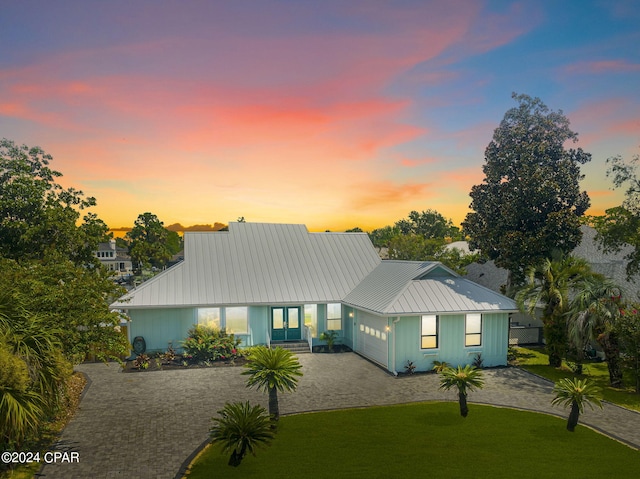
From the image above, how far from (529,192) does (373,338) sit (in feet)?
39.6

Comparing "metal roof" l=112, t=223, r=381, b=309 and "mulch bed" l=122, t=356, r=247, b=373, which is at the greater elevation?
"metal roof" l=112, t=223, r=381, b=309

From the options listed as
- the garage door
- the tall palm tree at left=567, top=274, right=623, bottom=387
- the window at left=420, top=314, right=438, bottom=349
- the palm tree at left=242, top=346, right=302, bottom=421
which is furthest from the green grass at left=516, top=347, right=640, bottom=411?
the palm tree at left=242, top=346, right=302, bottom=421

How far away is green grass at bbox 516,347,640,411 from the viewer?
57.9ft

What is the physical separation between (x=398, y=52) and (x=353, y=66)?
2299 mm

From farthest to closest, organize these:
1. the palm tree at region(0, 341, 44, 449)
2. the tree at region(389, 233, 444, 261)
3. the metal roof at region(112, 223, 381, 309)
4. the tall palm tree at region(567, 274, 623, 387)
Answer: the tree at region(389, 233, 444, 261) < the metal roof at region(112, 223, 381, 309) < the tall palm tree at region(567, 274, 623, 387) < the palm tree at region(0, 341, 44, 449)

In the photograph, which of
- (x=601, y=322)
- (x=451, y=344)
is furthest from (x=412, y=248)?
(x=601, y=322)

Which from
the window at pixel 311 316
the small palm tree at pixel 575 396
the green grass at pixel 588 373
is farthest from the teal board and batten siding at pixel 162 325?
the small palm tree at pixel 575 396

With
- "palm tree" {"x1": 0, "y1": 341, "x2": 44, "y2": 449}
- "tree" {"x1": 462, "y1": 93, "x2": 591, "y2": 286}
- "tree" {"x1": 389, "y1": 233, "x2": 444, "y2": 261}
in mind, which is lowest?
"palm tree" {"x1": 0, "y1": 341, "x2": 44, "y2": 449}

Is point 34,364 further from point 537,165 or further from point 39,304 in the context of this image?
point 537,165

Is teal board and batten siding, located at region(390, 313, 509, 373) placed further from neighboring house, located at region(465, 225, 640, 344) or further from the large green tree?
the large green tree

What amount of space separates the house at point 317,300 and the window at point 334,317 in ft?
0.21

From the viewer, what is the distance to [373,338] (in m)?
23.7

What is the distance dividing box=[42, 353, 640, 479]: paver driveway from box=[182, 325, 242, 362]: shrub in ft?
4.39

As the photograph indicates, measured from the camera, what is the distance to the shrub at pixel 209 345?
23641 millimetres
